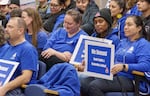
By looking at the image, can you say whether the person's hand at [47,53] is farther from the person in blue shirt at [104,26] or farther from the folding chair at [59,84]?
the folding chair at [59,84]

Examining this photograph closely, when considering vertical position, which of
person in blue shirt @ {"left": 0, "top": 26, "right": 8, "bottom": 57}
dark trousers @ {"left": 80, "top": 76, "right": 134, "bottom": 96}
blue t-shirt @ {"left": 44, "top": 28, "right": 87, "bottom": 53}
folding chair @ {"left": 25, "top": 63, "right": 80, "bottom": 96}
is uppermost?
person in blue shirt @ {"left": 0, "top": 26, "right": 8, "bottom": 57}

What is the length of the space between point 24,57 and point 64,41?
4.34 feet

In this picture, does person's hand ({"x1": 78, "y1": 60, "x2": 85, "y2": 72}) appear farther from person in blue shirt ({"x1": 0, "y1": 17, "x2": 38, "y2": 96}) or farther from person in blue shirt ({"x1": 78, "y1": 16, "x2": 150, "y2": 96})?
→ person in blue shirt ({"x1": 0, "y1": 17, "x2": 38, "y2": 96})

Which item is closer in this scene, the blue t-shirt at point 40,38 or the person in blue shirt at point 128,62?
the person in blue shirt at point 128,62

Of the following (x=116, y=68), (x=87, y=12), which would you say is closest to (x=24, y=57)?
(x=116, y=68)

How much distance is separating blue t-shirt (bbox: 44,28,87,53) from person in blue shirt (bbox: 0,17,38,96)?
3.63ft

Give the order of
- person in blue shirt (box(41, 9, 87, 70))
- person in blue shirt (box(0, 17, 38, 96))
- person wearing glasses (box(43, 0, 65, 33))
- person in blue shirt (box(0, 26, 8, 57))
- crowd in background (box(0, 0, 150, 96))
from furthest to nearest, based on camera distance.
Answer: person wearing glasses (box(43, 0, 65, 33))
person in blue shirt (box(41, 9, 87, 70))
person in blue shirt (box(0, 26, 8, 57))
crowd in background (box(0, 0, 150, 96))
person in blue shirt (box(0, 17, 38, 96))

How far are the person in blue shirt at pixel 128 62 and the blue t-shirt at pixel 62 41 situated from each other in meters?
0.74

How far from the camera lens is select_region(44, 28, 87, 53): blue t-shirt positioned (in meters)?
5.45

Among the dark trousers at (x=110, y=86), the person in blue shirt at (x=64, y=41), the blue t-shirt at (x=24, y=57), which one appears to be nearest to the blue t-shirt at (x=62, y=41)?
the person in blue shirt at (x=64, y=41)

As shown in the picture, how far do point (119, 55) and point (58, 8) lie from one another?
1921 millimetres

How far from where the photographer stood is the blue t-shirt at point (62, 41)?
17.9 ft

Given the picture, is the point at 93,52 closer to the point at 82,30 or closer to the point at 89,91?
the point at 89,91

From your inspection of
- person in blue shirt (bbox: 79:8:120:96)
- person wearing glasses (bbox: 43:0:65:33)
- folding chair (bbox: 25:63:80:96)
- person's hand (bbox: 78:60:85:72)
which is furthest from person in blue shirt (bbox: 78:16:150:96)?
person wearing glasses (bbox: 43:0:65:33)
